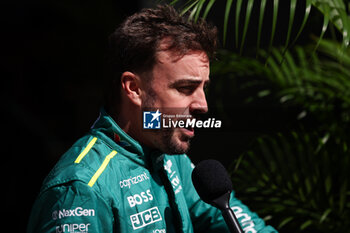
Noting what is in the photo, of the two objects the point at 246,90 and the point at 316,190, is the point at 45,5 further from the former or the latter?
the point at 316,190

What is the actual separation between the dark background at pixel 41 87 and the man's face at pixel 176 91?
1320mm

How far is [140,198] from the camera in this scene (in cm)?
107

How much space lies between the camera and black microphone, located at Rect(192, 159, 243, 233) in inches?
38.7

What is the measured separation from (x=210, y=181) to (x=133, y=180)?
192 mm

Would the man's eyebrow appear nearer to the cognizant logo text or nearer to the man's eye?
the man's eye

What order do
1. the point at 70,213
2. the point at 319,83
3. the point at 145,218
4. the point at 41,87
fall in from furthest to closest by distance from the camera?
1. the point at 41,87
2. the point at 319,83
3. the point at 145,218
4. the point at 70,213

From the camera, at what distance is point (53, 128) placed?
9.18 ft

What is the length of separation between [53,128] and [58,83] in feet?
0.96

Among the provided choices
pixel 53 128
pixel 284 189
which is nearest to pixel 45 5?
pixel 53 128

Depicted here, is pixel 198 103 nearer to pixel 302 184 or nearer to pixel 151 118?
pixel 151 118

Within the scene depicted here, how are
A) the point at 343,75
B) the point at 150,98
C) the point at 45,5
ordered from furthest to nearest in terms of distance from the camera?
1. the point at 45,5
2. the point at 343,75
3. the point at 150,98

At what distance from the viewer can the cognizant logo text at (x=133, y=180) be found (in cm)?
106

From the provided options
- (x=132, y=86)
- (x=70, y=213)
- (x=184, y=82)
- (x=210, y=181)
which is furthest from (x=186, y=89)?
(x=70, y=213)

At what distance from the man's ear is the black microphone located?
234 millimetres
